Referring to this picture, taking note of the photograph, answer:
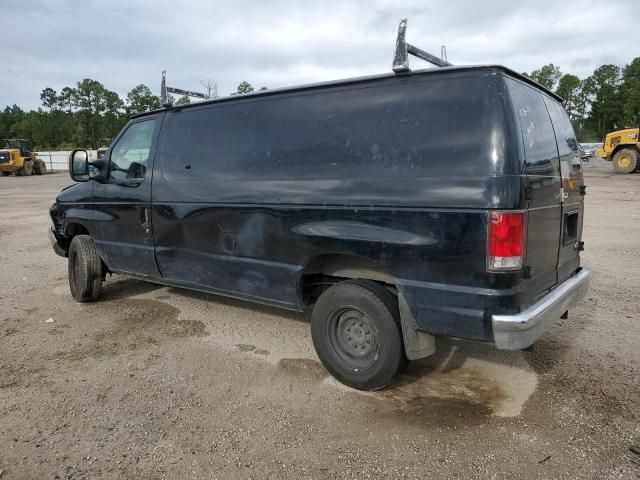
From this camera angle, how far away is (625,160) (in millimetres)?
26141

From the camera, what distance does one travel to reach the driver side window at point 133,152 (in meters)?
4.84

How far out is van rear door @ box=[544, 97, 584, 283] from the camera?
3594mm

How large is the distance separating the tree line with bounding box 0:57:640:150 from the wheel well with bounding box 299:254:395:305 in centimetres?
7251

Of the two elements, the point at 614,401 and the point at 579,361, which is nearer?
the point at 614,401

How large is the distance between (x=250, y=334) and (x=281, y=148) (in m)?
1.91

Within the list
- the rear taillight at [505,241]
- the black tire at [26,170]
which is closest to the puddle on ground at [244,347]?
the rear taillight at [505,241]

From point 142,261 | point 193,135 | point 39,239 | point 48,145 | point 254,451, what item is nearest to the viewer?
point 254,451

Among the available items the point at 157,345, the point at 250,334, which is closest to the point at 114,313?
the point at 157,345

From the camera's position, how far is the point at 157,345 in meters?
4.45

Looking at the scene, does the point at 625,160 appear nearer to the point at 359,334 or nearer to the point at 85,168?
the point at 359,334

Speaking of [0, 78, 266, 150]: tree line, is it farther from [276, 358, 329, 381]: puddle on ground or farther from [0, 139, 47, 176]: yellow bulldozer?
[276, 358, 329, 381]: puddle on ground

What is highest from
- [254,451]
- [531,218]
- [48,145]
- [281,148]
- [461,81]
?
[48,145]

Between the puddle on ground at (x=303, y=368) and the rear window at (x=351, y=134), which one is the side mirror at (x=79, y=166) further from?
the puddle on ground at (x=303, y=368)

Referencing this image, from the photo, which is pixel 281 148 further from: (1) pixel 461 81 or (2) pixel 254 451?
(2) pixel 254 451
